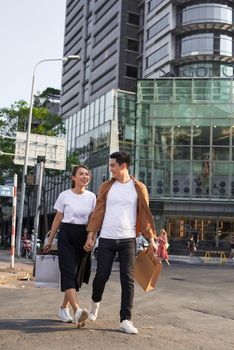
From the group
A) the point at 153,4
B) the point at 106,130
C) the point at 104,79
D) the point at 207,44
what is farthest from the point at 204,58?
the point at 104,79

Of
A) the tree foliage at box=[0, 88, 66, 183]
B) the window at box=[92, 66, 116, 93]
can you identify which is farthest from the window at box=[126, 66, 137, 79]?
the tree foliage at box=[0, 88, 66, 183]

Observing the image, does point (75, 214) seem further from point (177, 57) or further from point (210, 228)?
point (177, 57)

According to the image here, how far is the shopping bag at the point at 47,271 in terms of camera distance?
255 inches

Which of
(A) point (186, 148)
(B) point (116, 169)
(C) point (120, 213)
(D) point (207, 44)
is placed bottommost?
(C) point (120, 213)

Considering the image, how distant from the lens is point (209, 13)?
5778 centimetres

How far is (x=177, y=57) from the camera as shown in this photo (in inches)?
2397

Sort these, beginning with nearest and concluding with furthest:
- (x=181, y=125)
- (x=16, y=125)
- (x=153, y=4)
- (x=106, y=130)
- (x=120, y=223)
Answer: (x=120, y=223)
(x=16, y=125)
(x=181, y=125)
(x=106, y=130)
(x=153, y=4)

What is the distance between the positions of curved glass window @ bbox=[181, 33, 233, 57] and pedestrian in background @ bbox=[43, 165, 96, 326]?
54.6 m

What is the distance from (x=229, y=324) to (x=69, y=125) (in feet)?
177

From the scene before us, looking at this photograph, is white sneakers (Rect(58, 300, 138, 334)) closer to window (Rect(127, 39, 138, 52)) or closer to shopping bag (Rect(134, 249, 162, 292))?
shopping bag (Rect(134, 249, 162, 292))

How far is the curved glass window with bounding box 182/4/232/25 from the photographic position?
57719 mm

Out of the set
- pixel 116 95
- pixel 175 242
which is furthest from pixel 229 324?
pixel 116 95

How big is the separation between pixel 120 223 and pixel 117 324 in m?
1.17

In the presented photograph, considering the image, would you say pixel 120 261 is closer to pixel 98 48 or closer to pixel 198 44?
pixel 198 44
